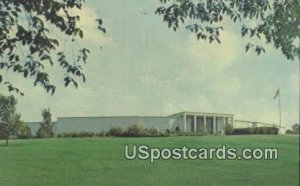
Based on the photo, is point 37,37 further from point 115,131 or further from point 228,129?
point 228,129

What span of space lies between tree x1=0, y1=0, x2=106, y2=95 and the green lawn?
0.48 metres

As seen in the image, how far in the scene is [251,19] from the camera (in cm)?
571

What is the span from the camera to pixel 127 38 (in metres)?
5.31

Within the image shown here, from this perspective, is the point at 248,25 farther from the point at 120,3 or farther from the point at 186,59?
the point at 120,3

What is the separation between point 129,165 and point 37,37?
50.2 inches

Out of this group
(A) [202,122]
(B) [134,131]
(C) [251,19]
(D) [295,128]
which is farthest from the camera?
(D) [295,128]

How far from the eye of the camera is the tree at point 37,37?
15.9ft

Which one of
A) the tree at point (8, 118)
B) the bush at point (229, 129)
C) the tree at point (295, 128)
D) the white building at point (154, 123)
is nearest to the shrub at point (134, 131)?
the white building at point (154, 123)

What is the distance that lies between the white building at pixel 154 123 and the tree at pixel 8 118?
106mm

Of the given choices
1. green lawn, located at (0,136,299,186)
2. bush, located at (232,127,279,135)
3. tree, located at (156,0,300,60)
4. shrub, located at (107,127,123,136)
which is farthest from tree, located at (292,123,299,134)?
shrub, located at (107,127,123,136)

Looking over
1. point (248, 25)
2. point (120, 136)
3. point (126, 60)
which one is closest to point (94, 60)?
point (126, 60)

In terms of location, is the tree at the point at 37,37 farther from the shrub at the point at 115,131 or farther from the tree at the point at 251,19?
the tree at the point at 251,19

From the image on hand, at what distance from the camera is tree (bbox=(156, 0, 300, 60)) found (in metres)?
5.54

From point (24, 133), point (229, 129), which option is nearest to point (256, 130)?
point (229, 129)
